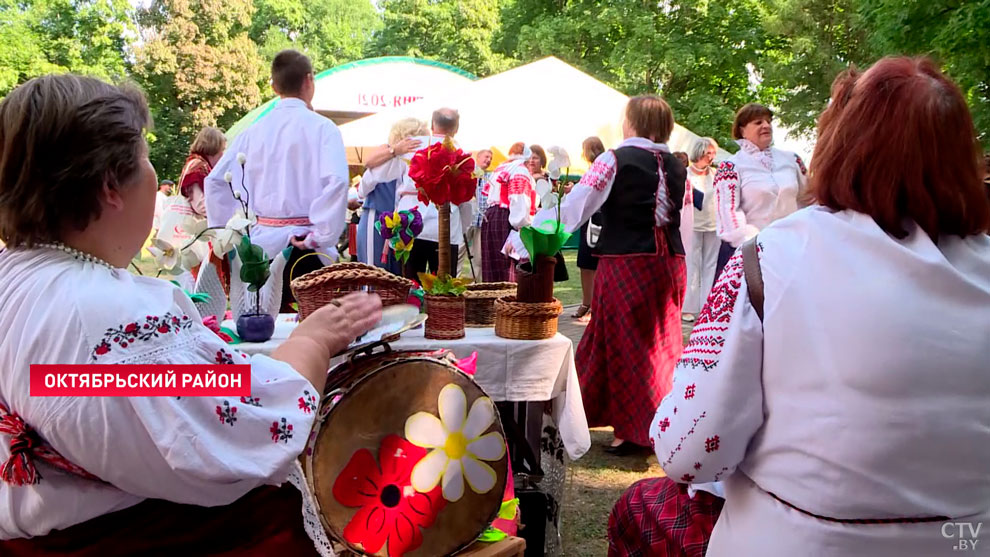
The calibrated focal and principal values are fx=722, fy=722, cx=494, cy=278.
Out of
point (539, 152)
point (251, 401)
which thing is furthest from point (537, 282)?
point (539, 152)

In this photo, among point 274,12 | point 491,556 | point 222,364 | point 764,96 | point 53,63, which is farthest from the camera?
point 274,12

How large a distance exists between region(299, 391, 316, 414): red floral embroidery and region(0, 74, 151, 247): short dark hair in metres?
0.45

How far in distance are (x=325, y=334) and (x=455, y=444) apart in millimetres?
467

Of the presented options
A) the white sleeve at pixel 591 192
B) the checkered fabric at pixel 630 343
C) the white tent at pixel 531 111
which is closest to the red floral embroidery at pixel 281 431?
the white sleeve at pixel 591 192

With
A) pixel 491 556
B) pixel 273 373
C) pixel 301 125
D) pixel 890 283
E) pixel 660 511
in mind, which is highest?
pixel 301 125

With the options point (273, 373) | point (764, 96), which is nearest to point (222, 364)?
point (273, 373)

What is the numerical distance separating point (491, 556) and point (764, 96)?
68.8 feet

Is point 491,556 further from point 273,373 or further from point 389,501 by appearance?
point 273,373

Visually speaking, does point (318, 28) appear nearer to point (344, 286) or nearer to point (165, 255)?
point (165, 255)

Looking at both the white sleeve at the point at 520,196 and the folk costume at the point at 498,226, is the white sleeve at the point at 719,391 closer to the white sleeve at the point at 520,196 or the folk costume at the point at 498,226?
the white sleeve at the point at 520,196

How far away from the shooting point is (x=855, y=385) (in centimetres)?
118

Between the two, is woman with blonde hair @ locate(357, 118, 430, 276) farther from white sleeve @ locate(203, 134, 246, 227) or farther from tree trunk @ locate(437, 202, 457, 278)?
tree trunk @ locate(437, 202, 457, 278)

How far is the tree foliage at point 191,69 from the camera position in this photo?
25406mm

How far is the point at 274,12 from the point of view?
39.1m
